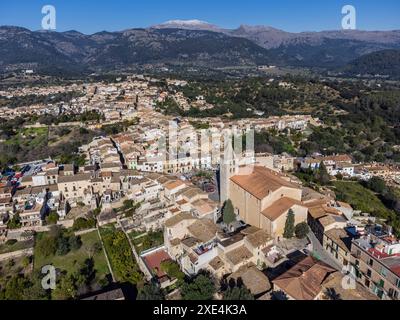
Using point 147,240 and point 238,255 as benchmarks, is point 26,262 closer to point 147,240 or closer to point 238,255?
point 147,240

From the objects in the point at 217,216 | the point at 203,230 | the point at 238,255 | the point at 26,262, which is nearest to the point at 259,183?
the point at 217,216

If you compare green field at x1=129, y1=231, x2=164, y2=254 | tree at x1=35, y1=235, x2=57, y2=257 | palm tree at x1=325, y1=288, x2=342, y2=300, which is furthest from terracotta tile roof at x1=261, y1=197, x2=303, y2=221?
tree at x1=35, y1=235, x2=57, y2=257

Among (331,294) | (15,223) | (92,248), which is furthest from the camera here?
(15,223)

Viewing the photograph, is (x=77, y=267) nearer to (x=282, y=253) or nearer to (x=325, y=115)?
(x=282, y=253)

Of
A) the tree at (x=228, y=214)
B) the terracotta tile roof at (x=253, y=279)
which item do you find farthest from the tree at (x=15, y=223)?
the terracotta tile roof at (x=253, y=279)

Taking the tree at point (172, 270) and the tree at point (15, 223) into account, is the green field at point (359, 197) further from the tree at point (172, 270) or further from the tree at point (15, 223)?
the tree at point (15, 223)
